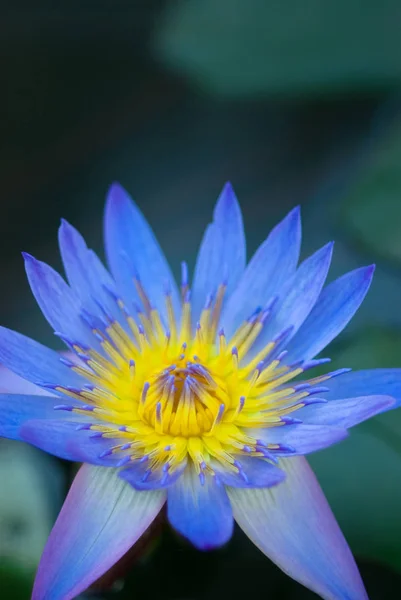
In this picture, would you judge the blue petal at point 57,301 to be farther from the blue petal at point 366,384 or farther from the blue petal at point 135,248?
the blue petal at point 366,384

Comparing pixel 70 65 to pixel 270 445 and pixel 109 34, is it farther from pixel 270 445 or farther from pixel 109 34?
pixel 270 445

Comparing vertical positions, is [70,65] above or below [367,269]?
above

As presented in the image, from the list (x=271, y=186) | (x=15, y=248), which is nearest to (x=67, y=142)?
(x=15, y=248)

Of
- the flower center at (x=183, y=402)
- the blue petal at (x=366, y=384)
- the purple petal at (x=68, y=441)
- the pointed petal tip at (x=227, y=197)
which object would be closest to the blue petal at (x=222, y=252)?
the pointed petal tip at (x=227, y=197)

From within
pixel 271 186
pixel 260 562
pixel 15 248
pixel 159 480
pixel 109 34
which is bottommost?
pixel 260 562

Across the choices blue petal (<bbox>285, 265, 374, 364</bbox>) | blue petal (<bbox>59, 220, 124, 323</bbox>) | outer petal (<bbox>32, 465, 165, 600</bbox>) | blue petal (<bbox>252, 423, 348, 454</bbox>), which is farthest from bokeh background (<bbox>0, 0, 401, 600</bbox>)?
blue petal (<bbox>59, 220, 124, 323</bbox>)
